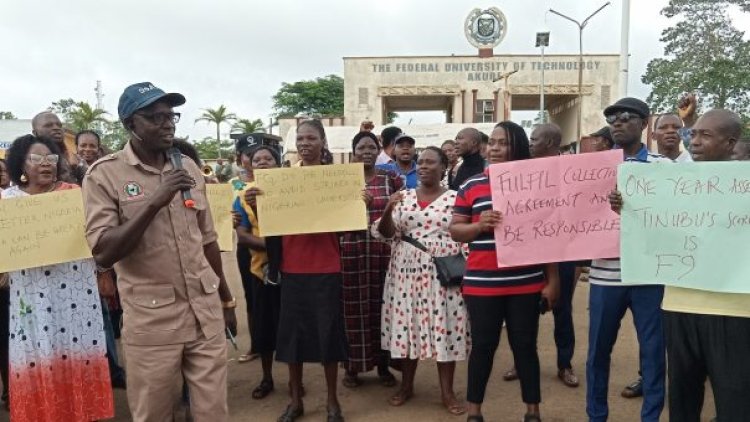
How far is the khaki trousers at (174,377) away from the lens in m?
2.71

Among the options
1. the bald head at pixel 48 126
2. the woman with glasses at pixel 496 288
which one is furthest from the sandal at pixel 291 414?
the bald head at pixel 48 126

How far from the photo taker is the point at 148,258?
2693mm

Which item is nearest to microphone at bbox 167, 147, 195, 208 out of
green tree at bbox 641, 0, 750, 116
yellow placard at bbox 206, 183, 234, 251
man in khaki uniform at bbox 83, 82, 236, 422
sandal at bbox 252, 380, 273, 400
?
man in khaki uniform at bbox 83, 82, 236, 422

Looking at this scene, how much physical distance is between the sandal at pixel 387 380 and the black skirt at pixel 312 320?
1.13 m

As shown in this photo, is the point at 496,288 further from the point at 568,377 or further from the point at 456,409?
the point at 568,377

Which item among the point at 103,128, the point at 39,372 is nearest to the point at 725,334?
the point at 39,372

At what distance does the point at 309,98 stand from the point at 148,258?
53522 millimetres

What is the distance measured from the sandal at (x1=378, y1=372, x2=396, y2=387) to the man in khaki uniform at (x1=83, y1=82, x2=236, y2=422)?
2442mm

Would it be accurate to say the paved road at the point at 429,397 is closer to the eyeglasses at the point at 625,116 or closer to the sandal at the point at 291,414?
→ the sandal at the point at 291,414

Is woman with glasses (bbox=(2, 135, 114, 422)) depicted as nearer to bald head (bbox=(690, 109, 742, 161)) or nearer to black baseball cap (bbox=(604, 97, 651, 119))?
black baseball cap (bbox=(604, 97, 651, 119))

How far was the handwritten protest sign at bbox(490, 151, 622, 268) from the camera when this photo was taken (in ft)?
11.5

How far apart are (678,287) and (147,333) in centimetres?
261

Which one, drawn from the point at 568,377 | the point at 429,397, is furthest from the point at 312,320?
the point at 568,377

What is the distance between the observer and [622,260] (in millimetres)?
3072
